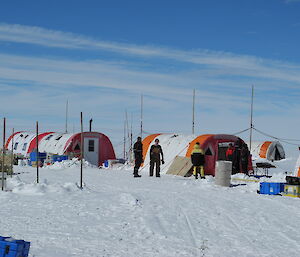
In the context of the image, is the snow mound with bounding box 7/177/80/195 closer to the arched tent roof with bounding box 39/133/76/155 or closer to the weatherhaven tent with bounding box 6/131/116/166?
the weatherhaven tent with bounding box 6/131/116/166

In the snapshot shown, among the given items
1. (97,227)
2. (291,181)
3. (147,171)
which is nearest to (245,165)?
(147,171)

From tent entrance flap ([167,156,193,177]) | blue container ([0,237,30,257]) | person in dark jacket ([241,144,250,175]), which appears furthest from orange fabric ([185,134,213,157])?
blue container ([0,237,30,257])

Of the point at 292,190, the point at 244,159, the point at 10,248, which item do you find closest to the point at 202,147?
the point at 244,159

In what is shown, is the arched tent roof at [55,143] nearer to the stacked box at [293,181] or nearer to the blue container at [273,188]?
the blue container at [273,188]

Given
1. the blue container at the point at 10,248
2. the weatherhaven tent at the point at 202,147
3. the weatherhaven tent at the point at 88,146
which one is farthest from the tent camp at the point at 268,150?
the blue container at the point at 10,248

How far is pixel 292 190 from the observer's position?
14.0 metres

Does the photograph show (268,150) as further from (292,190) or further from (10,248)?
(10,248)

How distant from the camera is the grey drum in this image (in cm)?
1548

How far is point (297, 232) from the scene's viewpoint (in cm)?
880

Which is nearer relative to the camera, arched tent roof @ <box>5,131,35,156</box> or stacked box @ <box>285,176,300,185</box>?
stacked box @ <box>285,176,300,185</box>

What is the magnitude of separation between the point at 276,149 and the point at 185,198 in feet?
100

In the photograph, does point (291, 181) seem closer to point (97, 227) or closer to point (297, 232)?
point (297, 232)

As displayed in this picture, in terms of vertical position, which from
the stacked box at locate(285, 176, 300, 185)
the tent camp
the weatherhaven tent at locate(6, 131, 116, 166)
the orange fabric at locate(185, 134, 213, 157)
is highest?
the orange fabric at locate(185, 134, 213, 157)

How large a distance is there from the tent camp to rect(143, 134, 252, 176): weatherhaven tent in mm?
16945
